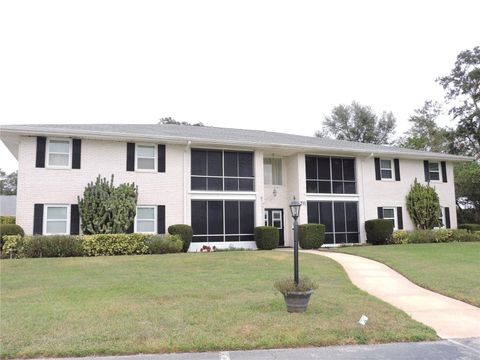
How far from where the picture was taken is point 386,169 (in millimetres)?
25109

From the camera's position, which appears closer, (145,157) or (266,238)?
(145,157)

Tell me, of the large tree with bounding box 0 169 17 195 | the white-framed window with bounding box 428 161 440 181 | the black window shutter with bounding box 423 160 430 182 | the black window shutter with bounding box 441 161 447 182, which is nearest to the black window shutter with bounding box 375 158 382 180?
the black window shutter with bounding box 423 160 430 182

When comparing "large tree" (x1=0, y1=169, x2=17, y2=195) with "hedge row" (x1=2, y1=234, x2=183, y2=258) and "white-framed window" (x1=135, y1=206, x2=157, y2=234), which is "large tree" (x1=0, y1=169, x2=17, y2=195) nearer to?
"white-framed window" (x1=135, y1=206, x2=157, y2=234)

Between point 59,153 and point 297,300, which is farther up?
point 59,153

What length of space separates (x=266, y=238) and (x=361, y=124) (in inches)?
1224

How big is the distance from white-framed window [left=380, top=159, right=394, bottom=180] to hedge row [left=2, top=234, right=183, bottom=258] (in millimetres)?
13335

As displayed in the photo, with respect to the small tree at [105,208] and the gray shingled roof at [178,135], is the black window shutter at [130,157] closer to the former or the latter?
the gray shingled roof at [178,135]

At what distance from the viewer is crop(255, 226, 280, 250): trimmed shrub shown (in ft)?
67.4

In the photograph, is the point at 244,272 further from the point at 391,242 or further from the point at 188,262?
Result: the point at 391,242

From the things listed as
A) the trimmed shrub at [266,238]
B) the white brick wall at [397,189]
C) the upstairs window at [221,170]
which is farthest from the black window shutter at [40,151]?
the white brick wall at [397,189]

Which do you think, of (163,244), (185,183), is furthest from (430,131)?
(163,244)

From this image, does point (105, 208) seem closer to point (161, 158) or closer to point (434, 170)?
point (161, 158)

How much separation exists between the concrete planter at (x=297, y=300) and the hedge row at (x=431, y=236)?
16778 millimetres

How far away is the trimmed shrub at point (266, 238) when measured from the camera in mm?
20547
